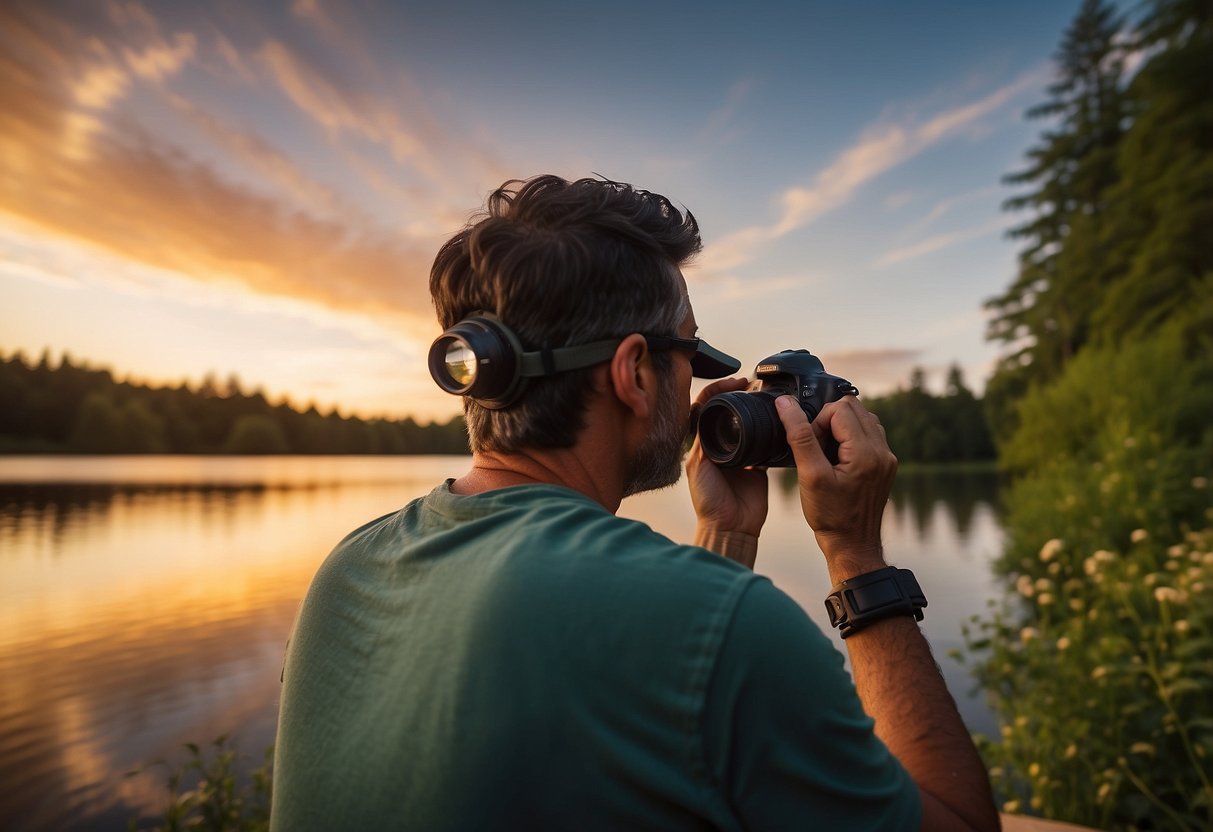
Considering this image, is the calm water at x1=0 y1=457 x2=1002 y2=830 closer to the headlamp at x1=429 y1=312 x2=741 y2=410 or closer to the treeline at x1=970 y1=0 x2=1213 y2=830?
the treeline at x1=970 y1=0 x2=1213 y2=830

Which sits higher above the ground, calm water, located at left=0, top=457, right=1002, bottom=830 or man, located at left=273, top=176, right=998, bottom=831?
man, located at left=273, top=176, right=998, bottom=831

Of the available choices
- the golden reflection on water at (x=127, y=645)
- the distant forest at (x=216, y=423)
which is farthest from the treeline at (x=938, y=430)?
the golden reflection on water at (x=127, y=645)

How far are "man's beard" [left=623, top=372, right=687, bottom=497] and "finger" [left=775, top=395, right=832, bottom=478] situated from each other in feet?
0.81

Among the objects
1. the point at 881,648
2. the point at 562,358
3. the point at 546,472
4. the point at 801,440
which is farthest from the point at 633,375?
the point at 881,648

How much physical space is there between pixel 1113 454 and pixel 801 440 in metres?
10.4

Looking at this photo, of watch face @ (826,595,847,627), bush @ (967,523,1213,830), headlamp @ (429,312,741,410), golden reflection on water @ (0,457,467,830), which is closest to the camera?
headlamp @ (429,312,741,410)

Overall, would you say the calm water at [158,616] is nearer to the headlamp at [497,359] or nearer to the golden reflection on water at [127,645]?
the golden reflection on water at [127,645]

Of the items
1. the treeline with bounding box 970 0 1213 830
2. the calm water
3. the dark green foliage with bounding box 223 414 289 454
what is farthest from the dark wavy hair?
the dark green foliage with bounding box 223 414 289 454

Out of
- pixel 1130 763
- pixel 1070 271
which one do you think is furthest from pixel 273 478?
pixel 1130 763

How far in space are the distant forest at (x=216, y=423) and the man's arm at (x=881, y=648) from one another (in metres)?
48.3

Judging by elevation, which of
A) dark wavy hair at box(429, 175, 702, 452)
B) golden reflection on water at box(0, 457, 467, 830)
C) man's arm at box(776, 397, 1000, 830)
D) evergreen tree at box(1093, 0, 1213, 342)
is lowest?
golden reflection on water at box(0, 457, 467, 830)

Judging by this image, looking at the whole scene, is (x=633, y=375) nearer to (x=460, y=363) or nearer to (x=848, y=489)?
(x=460, y=363)

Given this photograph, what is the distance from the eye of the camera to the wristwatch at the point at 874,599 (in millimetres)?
1286

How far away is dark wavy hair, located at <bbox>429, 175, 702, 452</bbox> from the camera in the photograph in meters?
1.26
